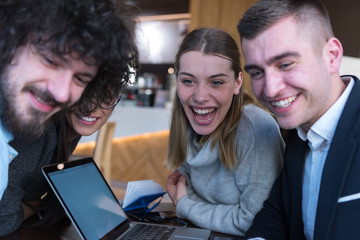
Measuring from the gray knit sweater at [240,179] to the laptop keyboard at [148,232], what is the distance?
152mm

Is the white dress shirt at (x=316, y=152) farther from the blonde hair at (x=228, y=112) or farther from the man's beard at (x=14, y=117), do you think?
the man's beard at (x=14, y=117)

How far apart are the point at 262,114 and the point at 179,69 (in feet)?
1.27

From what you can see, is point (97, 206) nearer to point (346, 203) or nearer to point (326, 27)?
point (346, 203)

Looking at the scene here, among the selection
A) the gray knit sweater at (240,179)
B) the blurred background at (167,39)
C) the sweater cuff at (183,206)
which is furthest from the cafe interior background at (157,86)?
the sweater cuff at (183,206)

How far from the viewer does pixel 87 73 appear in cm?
91

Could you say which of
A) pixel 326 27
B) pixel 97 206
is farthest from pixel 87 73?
pixel 326 27

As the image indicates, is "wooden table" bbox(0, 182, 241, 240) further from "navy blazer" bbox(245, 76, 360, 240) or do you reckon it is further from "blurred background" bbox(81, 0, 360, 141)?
"blurred background" bbox(81, 0, 360, 141)

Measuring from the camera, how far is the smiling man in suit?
3.09 ft

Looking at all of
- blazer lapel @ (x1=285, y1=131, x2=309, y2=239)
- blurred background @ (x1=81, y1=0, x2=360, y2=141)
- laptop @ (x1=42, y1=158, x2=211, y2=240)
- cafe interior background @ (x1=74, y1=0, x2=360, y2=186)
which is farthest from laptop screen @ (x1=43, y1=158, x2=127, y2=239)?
cafe interior background @ (x1=74, y1=0, x2=360, y2=186)

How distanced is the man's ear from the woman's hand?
74 cm

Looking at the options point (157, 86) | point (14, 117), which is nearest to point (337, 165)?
point (14, 117)

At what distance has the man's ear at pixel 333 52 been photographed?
1021 millimetres

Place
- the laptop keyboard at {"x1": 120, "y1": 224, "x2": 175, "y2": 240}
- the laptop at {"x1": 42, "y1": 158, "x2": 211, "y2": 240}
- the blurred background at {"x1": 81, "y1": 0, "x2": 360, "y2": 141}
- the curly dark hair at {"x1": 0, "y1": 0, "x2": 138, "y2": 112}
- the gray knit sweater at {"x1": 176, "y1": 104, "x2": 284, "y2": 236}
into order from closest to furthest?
the curly dark hair at {"x1": 0, "y1": 0, "x2": 138, "y2": 112} < the laptop at {"x1": 42, "y1": 158, "x2": 211, "y2": 240} < the laptop keyboard at {"x1": 120, "y1": 224, "x2": 175, "y2": 240} < the gray knit sweater at {"x1": 176, "y1": 104, "x2": 284, "y2": 236} < the blurred background at {"x1": 81, "y1": 0, "x2": 360, "y2": 141}

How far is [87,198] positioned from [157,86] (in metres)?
3.41
